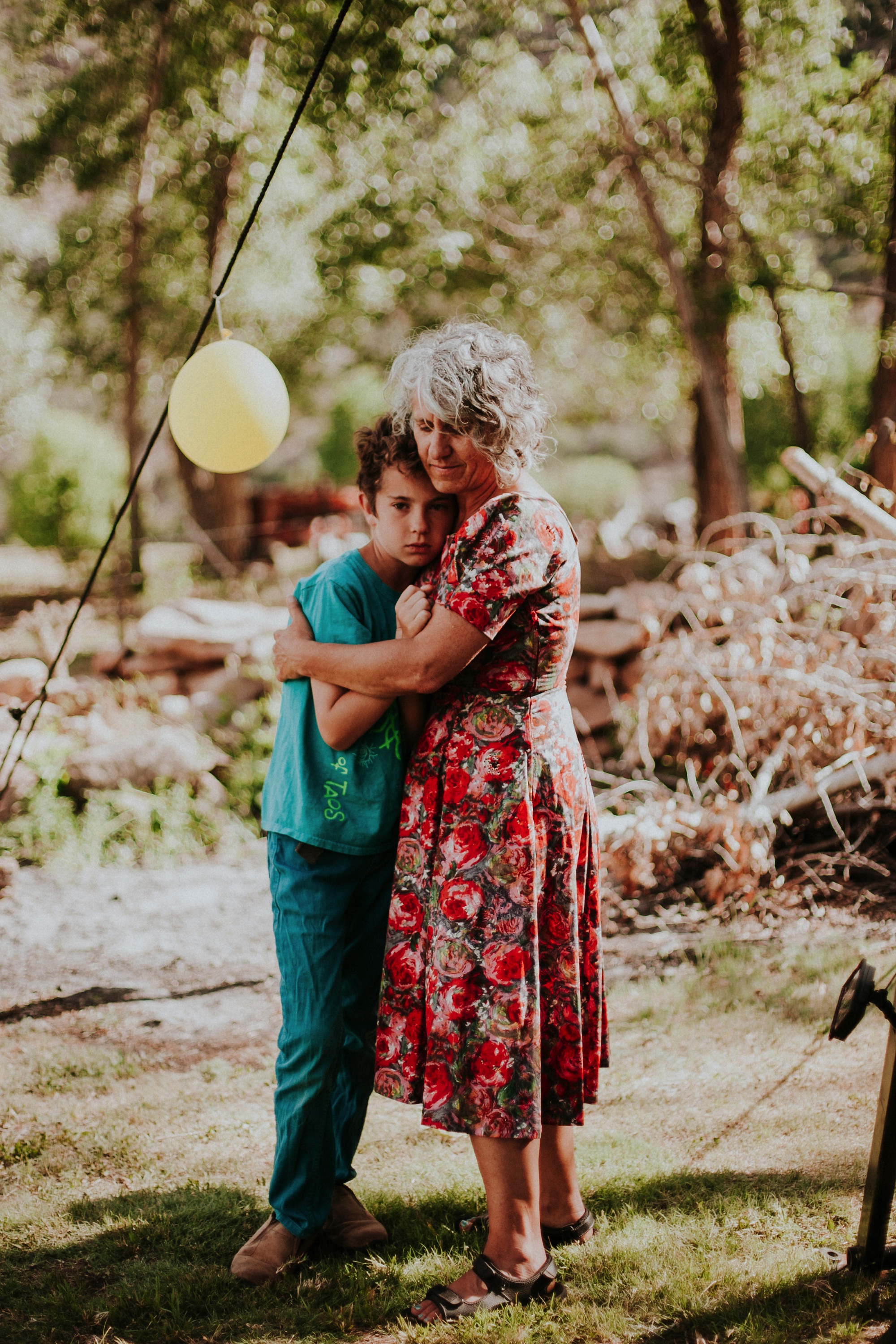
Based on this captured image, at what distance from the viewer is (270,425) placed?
287 cm

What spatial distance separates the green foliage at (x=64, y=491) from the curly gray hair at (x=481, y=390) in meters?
13.4

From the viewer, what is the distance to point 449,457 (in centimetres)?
203

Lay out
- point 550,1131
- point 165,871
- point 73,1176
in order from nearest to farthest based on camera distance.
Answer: point 550,1131 → point 73,1176 → point 165,871

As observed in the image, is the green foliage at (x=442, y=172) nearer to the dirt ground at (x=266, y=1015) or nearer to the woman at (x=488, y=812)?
the dirt ground at (x=266, y=1015)

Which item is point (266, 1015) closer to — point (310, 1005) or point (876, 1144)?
point (310, 1005)

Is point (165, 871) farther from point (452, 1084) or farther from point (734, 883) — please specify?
point (452, 1084)

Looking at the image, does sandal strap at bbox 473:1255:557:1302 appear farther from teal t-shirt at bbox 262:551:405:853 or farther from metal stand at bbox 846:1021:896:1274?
teal t-shirt at bbox 262:551:405:853

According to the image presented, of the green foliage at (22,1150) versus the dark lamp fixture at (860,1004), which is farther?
the green foliage at (22,1150)

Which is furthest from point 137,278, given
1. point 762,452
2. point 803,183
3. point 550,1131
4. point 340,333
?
point 762,452

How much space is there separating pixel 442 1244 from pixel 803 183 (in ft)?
28.6

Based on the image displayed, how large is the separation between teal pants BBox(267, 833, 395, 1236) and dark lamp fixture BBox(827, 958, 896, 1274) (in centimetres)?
93

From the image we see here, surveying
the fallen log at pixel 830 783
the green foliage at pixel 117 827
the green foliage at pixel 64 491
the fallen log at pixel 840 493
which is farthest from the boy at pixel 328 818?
the green foliage at pixel 64 491

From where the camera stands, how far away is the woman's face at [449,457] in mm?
2018

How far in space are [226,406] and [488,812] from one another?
1.37 m
